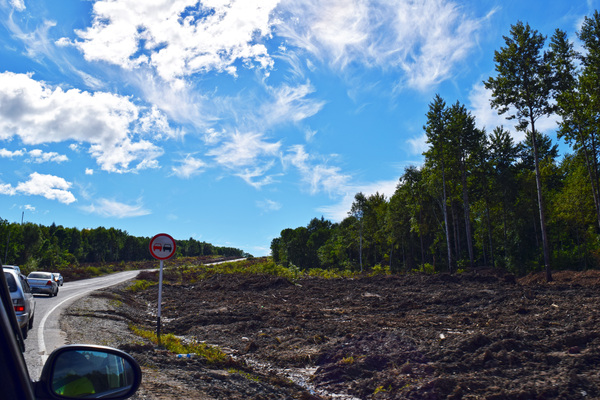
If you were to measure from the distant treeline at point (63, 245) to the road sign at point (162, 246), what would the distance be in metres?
55.3

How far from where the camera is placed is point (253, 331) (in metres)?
15.6

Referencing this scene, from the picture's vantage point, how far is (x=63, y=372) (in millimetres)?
1981

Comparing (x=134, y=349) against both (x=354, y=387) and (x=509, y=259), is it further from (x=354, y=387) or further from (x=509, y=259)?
(x=509, y=259)

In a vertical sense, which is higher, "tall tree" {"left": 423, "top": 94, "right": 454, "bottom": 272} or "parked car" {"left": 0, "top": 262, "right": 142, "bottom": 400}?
"tall tree" {"left": 423, "top": 94, "right": 454, "bottom": 272}

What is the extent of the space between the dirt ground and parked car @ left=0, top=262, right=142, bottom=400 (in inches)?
191

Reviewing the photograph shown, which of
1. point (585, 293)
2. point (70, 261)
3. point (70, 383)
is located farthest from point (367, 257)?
point (70, 383)

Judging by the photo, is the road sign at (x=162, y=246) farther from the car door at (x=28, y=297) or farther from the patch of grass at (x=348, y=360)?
the patch of grass at (x=348, y=360)

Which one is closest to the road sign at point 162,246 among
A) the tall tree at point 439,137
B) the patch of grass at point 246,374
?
the patch of grass at point 246,374

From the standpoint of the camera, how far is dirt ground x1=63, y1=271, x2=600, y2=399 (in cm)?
784

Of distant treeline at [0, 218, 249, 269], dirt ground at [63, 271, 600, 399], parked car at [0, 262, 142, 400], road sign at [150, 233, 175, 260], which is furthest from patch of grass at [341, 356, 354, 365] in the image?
distant treeline at [0, 218, 249, 269]

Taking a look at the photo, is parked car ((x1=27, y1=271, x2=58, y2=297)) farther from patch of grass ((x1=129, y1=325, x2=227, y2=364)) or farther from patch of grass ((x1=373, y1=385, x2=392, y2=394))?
patch of grass ((x1=373, y1=385, x2=392, y2=394))

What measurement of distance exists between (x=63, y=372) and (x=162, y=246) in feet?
34.8

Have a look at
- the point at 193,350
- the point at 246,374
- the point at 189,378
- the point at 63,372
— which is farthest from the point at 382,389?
the point at 63,372

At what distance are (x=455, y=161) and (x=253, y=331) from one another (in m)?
34.7
